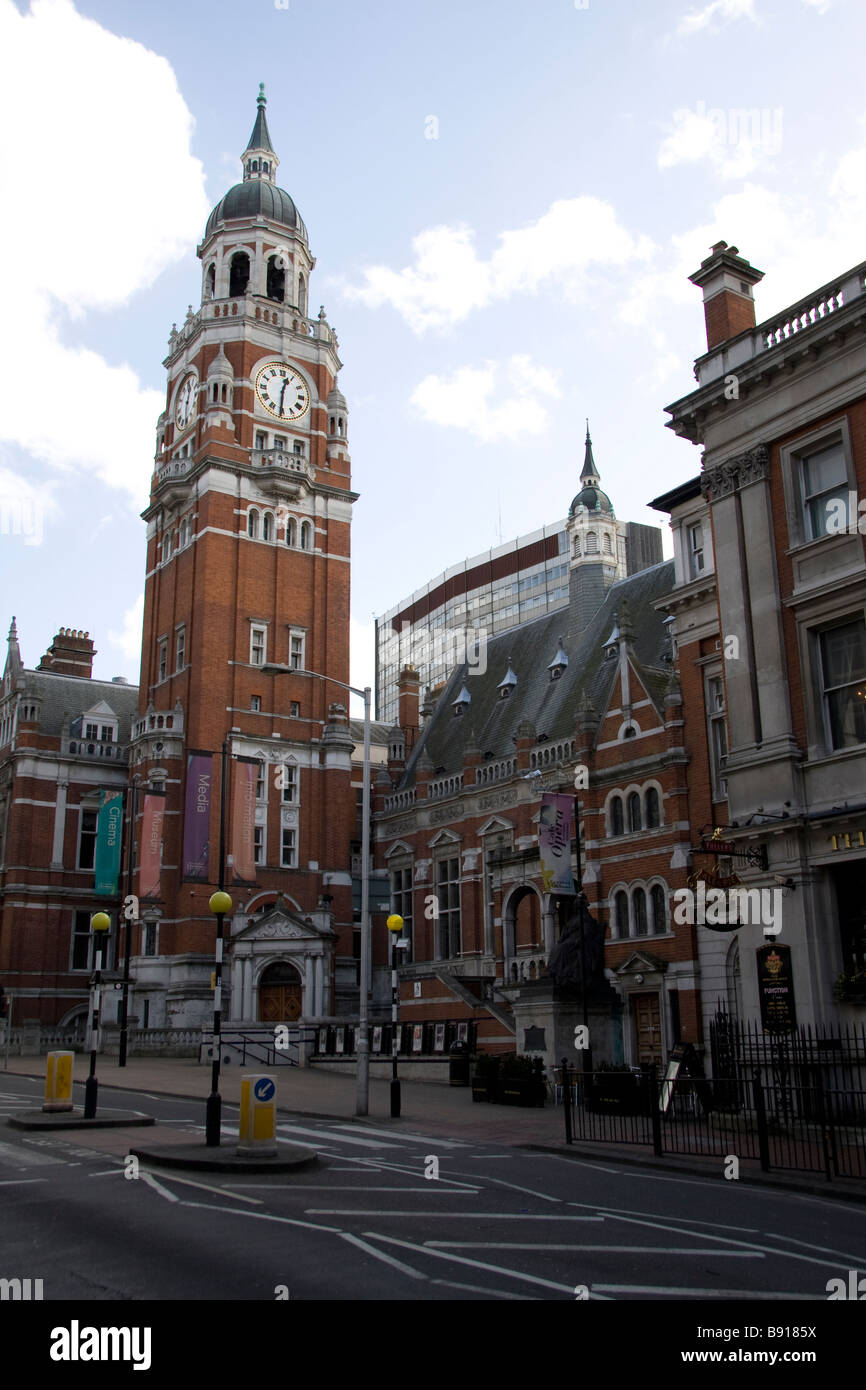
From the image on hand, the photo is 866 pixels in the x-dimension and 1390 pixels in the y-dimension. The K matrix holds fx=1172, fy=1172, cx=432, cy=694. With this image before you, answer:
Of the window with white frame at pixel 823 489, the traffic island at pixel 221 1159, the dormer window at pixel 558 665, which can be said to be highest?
the dormer window at pixel 558 665

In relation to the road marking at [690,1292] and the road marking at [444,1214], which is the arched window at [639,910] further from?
the road marking at [690,1292]

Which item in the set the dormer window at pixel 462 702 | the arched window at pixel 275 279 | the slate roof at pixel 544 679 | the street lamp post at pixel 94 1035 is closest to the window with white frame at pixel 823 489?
the slate roof at pixel 544 679

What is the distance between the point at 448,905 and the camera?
155ft

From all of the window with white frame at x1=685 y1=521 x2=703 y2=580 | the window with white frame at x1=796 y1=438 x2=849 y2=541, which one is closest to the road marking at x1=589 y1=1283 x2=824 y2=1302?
the window with white frame at x1=796 y1=438 x2=849 y2=541

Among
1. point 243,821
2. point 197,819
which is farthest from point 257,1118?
point 243,821

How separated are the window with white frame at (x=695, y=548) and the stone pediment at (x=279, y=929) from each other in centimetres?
2412

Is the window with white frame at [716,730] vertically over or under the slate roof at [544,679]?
under

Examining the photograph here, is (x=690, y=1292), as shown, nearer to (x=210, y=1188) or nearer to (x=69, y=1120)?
(x=210, y=1188)

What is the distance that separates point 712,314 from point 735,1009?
16.6 metres

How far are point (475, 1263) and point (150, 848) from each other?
4065 centimetres

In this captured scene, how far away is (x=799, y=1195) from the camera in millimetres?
14539

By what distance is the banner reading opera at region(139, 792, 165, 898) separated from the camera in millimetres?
48281

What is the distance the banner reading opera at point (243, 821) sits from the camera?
157 feet
